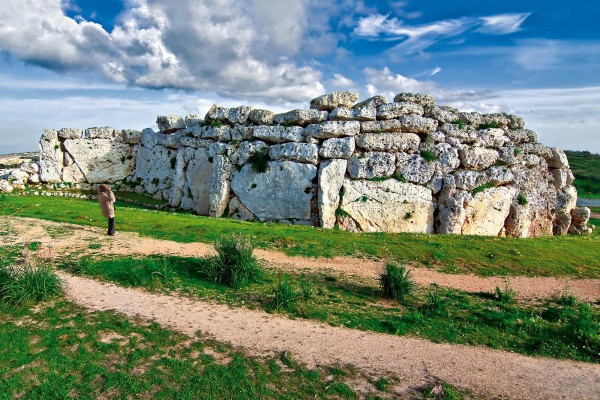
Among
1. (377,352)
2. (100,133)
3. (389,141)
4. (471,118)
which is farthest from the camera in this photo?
(100,133)

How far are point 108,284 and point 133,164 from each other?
26219mm

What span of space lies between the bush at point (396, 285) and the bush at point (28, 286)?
31.3ft

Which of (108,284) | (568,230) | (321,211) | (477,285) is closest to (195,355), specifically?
(108,284)

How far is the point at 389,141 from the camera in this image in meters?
25.2

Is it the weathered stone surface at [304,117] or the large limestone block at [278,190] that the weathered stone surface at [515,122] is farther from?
the large limestone block at [278,190]

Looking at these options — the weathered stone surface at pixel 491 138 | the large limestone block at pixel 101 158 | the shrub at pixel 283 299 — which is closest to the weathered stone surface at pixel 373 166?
the weathered stone surface at pixel 491 138

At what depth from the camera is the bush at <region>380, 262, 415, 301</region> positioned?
12688 mm

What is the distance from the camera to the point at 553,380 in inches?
335

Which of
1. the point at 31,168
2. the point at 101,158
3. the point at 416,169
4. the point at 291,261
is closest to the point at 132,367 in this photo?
the point at 291,261

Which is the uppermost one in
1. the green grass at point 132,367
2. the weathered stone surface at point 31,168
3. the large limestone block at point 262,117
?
the large limestone block at point 262,117

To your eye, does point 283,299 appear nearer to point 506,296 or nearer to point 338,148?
point 506,296

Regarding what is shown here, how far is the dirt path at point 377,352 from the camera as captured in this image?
8.25m

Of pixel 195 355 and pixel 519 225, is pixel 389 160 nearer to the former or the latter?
pixel 519 225

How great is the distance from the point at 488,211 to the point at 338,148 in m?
10.2
